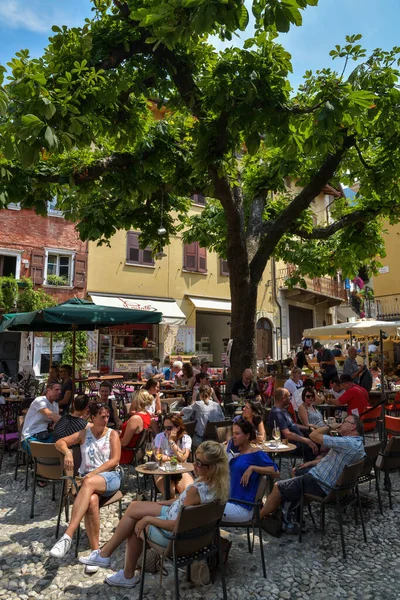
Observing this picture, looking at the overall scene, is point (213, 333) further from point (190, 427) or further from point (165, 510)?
point (165, 510)

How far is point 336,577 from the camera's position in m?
3.64

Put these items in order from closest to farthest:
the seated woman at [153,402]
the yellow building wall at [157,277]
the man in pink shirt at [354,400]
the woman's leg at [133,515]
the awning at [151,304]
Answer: the woman's leg at [133,515], the seated woman at [153,402], the man in pink shirt at [354,400], the awning at [151,304], the yellow building wall at [157,277]

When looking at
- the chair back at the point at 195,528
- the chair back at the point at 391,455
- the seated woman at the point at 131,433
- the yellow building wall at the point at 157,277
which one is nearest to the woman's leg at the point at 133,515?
the chair back at the point at 195,528

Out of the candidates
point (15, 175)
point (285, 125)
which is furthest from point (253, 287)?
point (15, 175)

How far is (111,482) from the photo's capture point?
441 cm

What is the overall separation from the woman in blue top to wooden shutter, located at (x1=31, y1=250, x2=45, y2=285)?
590 inches

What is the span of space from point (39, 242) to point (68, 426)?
14.1 m

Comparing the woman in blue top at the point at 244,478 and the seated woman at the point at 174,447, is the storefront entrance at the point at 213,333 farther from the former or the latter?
the woman in blue top at the point at 244,478

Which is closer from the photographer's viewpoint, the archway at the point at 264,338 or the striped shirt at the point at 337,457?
the striped shirt at the point at 337,457

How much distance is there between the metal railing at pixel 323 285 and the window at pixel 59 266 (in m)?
11.1

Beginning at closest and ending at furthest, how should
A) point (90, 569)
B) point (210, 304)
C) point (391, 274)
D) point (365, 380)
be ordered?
point (90, 569) < point (365, 380) < point (210, 304) < point (391, 274)

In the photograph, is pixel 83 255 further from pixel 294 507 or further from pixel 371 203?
pixel 294 507

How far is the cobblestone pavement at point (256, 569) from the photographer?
341 cm

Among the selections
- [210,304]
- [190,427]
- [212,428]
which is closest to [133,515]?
[190,427]
